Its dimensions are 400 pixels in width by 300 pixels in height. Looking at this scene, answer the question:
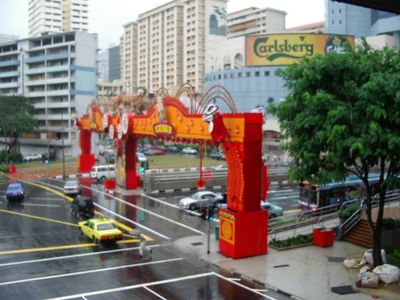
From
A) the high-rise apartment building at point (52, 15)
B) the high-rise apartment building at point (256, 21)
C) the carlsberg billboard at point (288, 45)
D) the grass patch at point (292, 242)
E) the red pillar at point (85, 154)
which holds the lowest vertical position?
the grass patch at point (292, 242)

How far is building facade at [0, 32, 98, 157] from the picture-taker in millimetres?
95688

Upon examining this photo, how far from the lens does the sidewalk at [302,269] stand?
2027 centimetres

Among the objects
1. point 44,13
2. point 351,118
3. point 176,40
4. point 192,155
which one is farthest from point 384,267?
point 44,13

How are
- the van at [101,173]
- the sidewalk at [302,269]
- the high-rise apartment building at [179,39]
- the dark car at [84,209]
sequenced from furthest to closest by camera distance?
the high-rise apartment building at [179,39], the van at [101,173], the dark car at [84,209], the sidewalk at [302,269]

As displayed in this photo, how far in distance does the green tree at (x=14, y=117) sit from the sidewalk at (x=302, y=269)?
6420 cm

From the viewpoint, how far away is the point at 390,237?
27.0m

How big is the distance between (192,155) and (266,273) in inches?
2975

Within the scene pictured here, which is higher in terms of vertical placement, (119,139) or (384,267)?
(119,139)

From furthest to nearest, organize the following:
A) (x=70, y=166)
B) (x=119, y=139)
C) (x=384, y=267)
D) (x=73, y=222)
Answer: (x=70, y=166) < (x=119, y=139) < (x=73, y=222) < (x=384, y=267)

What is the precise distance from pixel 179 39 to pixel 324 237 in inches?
5167

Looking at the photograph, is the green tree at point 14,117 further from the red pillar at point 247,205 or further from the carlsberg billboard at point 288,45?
the red pillar at point 247,205

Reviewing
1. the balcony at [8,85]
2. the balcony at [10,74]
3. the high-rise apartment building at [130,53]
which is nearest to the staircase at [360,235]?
the balcony at [8,85]

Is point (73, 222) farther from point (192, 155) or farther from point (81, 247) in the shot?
point (192, 155)

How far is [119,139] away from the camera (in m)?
50.8
